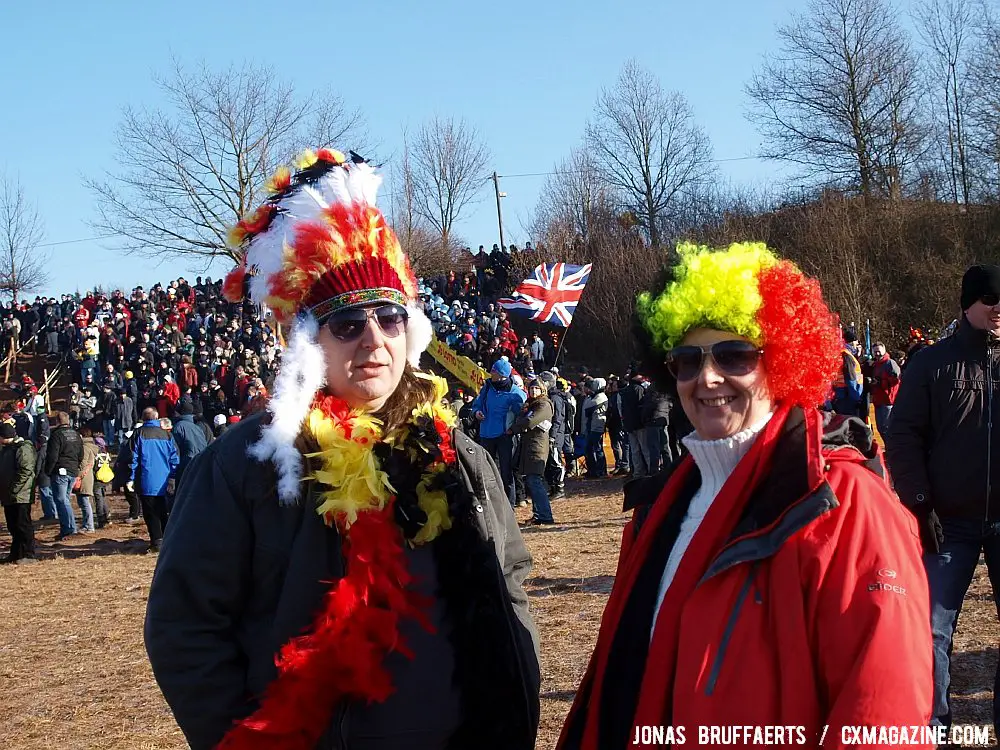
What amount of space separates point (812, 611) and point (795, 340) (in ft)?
2.37

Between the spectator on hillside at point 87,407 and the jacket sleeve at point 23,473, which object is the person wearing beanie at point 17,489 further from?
the spectator on hillside at point 87,407

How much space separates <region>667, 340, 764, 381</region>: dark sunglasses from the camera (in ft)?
7.86

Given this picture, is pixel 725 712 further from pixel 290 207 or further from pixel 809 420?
pixel 290 207

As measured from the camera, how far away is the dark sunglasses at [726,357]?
2.39 m

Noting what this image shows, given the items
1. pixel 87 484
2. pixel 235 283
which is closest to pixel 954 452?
pixel 235 283

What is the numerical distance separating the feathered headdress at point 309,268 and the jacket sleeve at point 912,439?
2.43 m

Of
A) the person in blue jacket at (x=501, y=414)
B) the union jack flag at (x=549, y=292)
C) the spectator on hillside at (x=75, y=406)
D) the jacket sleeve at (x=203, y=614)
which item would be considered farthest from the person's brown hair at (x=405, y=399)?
the spectator on hillside at (x=75, y=406)

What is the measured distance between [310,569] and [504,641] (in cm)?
55

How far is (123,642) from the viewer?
7.81 metres

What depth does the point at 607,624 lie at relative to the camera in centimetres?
251

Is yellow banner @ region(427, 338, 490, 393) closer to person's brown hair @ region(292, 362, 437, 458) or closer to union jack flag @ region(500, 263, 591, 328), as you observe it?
union jack flag @ region(500, 263, 591, 328)

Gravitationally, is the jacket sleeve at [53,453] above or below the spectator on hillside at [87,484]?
above

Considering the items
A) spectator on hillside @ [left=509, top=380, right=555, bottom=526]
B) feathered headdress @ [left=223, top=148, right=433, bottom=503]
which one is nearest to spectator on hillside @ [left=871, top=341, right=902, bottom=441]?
spectator on hillside @ [left=509, top=380, right=555, bottom=526]

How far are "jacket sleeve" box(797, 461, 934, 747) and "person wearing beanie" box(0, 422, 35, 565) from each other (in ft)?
40.5
